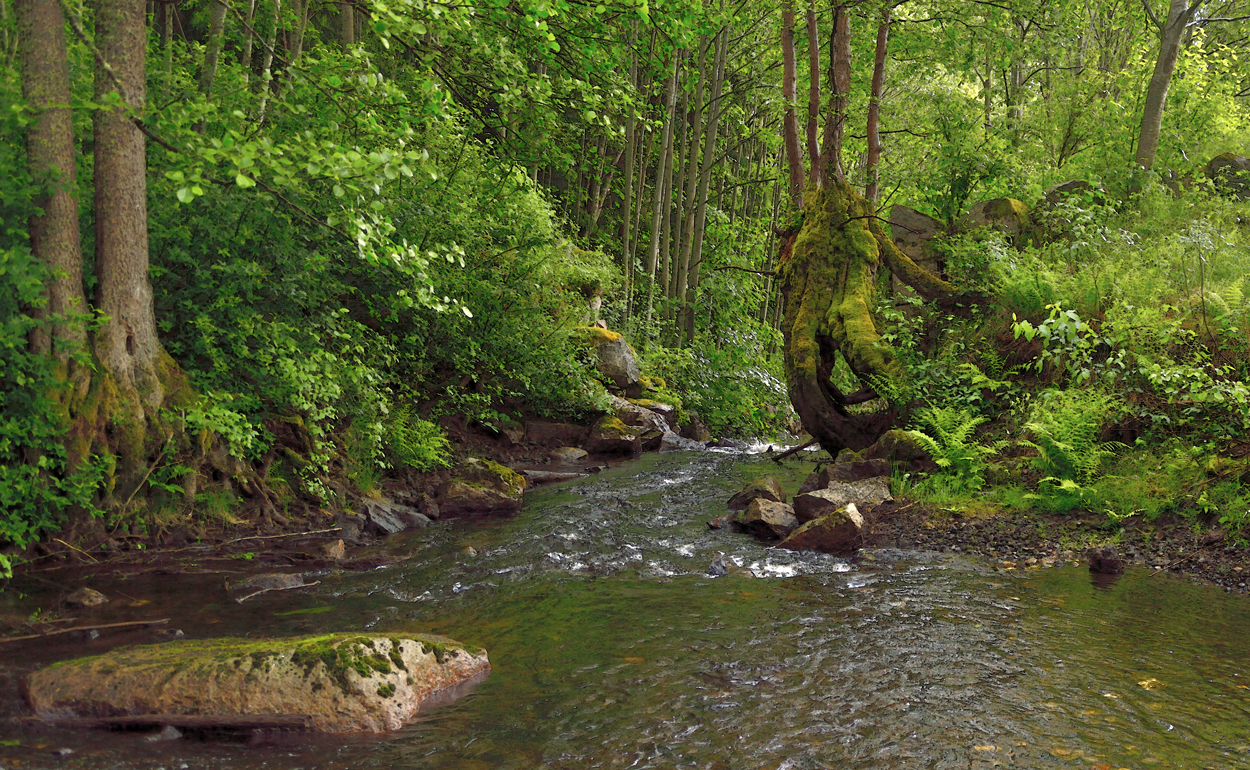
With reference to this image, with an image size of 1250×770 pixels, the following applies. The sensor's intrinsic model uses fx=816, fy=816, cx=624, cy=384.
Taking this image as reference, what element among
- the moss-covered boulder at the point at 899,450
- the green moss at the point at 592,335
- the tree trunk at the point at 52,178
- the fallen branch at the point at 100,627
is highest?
the tree trunk at the point at 52,178

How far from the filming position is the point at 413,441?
12.3m

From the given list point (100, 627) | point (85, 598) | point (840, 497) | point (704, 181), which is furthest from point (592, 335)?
point (100, 627)

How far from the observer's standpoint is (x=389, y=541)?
9773 mm

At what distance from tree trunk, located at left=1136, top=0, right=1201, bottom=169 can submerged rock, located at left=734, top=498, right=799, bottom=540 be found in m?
9.21

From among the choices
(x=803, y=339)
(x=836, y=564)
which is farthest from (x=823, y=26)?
(x=836, y=564)

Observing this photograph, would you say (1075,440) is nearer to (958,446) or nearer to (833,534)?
(958,446)

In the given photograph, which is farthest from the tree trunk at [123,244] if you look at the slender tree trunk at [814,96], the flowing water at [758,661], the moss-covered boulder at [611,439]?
the moss-covered boulder at [611,439]

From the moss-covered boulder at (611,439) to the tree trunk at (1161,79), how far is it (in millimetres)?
10670

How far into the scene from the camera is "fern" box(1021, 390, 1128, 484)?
9117 mm

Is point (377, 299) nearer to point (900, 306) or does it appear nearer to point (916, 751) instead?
point (900, 306)

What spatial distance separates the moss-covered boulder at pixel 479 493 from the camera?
11.6 meters

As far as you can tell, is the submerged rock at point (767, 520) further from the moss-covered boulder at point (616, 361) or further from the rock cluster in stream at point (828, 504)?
the moss-covered boulder at point (616, 361)

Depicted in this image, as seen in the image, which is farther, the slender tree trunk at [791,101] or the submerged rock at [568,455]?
the submerged rock at [568,455]

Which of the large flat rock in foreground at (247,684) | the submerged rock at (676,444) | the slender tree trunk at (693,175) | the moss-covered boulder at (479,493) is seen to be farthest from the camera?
the slender tree trunk at (693,175)
